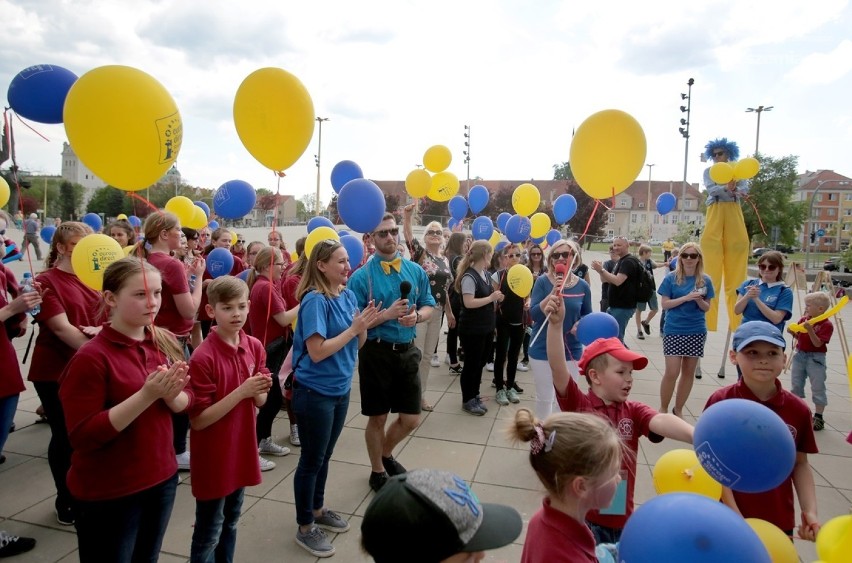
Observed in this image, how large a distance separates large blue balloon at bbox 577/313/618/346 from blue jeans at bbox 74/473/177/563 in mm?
2533

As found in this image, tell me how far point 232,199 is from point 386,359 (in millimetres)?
4275

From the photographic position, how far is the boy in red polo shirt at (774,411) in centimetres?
210

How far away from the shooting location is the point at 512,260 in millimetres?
6387

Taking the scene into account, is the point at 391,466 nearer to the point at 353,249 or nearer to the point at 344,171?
Result: the point at 353,249

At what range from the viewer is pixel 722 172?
6039 millimetres

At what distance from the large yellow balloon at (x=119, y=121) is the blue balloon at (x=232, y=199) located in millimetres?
4147

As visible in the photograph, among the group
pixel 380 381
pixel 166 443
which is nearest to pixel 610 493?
pixel 166 443

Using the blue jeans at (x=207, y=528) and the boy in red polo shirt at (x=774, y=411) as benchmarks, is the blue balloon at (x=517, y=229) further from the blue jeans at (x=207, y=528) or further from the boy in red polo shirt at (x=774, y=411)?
the blue jeans at (x=207, y=528)

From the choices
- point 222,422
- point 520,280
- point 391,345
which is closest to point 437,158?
point 520,280

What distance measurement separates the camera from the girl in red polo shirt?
6.12ft

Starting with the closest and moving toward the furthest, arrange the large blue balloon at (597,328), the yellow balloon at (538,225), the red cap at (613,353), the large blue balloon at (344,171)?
1. the red cap at (613,353)
2. the large blue balloon at (597,328)
3. the large blue balloon at (344,171)
4. the yellow balloon at (538,225)

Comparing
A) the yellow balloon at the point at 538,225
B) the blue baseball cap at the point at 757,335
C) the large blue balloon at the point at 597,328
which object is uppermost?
the yellow balloon at the point at 538,225

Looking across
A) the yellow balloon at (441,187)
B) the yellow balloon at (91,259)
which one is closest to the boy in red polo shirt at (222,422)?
the yellow balloon at (91,259)

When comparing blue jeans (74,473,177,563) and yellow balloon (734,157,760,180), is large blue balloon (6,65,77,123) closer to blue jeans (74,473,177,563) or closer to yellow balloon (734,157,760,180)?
blue jeans (74,473,177,563)
